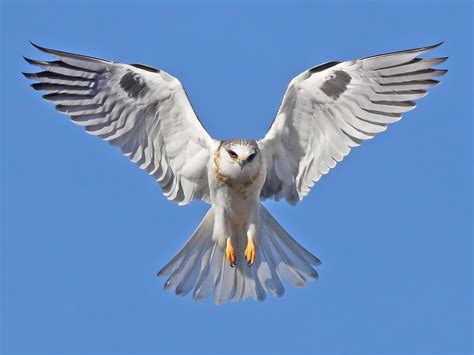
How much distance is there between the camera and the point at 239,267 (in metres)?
17.6

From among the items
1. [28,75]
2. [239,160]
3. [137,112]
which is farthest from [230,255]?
[28,75]

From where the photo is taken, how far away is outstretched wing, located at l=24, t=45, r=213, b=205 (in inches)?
678

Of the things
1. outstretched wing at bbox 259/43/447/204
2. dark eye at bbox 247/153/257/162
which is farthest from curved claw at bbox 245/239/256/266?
dark eye at bbox 247/153/257/162

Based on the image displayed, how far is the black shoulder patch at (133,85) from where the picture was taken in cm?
1722

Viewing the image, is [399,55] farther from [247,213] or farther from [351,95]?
[247,213]

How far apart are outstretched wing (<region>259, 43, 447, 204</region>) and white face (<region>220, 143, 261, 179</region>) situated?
384mm

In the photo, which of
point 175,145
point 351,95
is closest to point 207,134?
point 175,145

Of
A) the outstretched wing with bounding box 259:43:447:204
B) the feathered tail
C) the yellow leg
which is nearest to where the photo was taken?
the outstretched wing with bounding box 259:43:447:204

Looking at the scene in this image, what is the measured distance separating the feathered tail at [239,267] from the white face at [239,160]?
0.68m

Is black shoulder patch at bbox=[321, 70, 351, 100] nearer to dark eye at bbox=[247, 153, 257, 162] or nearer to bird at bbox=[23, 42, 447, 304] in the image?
bird at bbox=[23, 42, 447, 304]

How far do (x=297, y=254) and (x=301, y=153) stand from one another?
0.95 meters

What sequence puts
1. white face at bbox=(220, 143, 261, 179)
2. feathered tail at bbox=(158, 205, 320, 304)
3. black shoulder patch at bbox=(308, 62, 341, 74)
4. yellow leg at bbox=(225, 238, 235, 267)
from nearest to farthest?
white face at bbox=(220, 143, 261, 179)
black shoulder patch at bbox=(308, 62, 341, 74)
yellow leg at bbox=(225, 238, 235, 267)
feathered tail at bbox=(158, 205, 320, 304)

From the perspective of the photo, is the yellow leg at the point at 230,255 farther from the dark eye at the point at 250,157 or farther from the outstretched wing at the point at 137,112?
the dark eye at the point at 250,157

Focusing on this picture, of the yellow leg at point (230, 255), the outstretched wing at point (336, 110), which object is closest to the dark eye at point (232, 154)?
the outstretched wing at point (336, 110)
